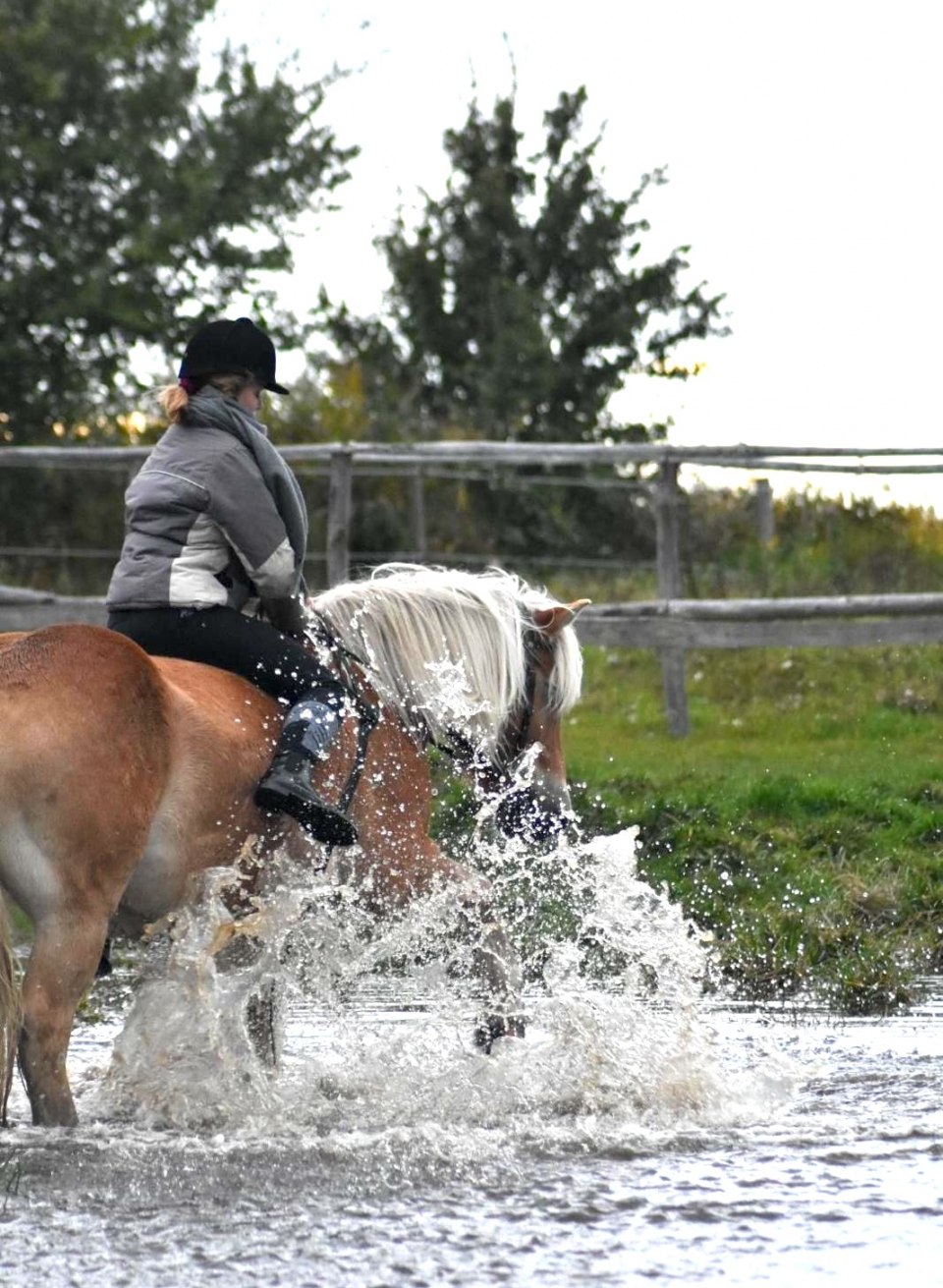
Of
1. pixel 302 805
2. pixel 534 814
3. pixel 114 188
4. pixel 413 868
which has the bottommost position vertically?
pixel 413 868

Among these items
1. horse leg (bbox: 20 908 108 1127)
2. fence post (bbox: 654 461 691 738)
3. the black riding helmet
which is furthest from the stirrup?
fence post (bbox: 654 461 691 738)

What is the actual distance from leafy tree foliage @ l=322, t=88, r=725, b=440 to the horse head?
15.4 meters

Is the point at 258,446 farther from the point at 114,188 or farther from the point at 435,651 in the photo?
the point at 114,188

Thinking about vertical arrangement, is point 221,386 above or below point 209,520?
above

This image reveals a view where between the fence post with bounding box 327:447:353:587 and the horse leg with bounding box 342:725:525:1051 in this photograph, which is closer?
the horse leg with bounding box 342:725:525:1051

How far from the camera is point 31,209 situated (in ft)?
59.6

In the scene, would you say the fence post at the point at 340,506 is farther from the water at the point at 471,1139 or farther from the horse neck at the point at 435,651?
the horse neck at the point at 435,651

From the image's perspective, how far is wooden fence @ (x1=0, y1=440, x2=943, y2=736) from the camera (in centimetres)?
1085

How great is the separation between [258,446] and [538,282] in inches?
666

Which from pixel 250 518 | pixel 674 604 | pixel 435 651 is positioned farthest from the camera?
pixel 674 604

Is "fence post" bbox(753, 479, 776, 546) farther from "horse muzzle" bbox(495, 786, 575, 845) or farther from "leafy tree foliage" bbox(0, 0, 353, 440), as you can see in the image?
"horse muzzle" bbox(495, 786, 575, 845)

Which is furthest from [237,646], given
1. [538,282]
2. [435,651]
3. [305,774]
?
[538,282]

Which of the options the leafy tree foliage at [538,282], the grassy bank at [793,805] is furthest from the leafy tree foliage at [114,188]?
the grassy bank at [793,805]

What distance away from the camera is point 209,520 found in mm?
5547
